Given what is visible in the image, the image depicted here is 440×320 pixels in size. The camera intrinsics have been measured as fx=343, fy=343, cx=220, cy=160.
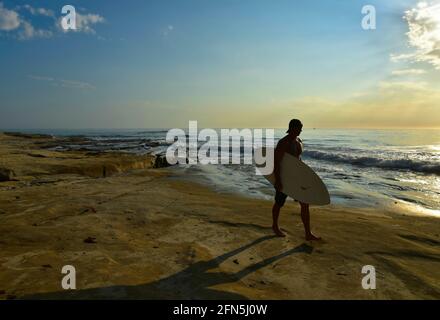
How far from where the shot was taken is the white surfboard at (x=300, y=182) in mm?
6684

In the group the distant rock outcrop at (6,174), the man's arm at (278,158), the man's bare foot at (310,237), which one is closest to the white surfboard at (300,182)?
the man's arm at (278,158)

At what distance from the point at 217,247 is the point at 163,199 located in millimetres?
4485

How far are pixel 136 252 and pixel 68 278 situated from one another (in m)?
1.31

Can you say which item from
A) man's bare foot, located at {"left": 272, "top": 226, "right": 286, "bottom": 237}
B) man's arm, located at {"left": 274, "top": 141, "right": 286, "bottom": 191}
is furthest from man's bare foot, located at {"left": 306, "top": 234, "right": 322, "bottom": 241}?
man's arm, located at {"left": 274, "top": 141, "right": 286, "bottom": 191}

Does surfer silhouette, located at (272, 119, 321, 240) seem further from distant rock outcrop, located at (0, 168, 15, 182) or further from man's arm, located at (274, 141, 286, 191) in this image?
distant rock outcrop, located at (0, 168, 15, 182)

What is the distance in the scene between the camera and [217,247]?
229 inches

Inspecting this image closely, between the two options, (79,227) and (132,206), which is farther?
(132,206)

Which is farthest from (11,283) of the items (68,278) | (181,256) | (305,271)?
(305,271)

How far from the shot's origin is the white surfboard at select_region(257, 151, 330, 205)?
21.9ft

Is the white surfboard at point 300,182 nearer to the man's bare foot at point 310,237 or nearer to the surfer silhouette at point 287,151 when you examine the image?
the surfer silhouette at point 287,151

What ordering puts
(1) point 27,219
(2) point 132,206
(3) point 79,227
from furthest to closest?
(2) point 132,206, (1) point 27,219, (3) point 79,227
